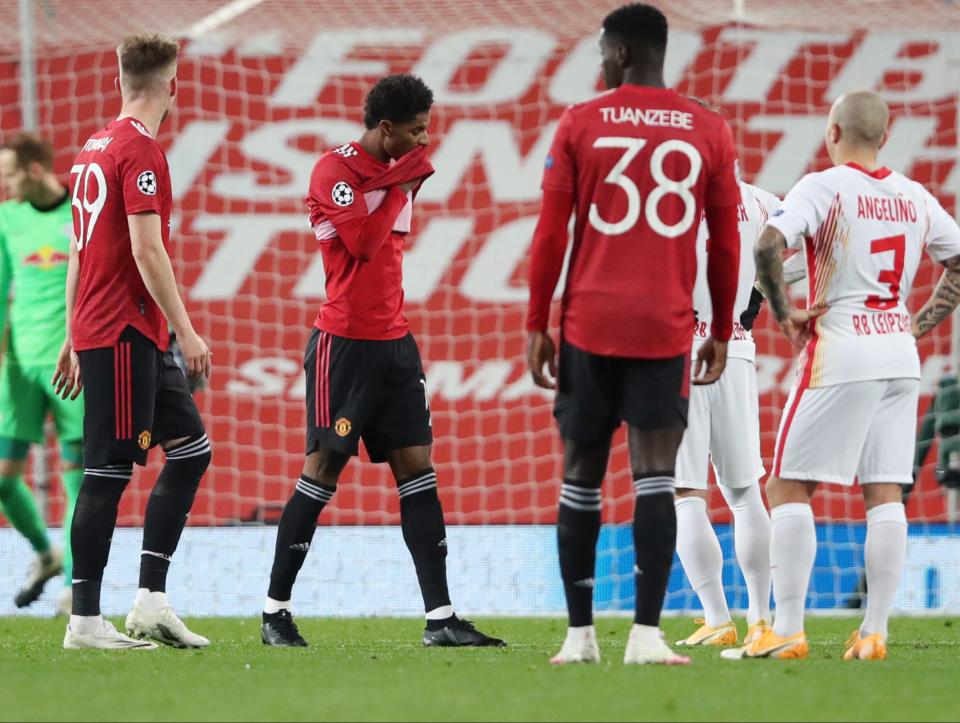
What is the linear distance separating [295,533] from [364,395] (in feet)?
1.70

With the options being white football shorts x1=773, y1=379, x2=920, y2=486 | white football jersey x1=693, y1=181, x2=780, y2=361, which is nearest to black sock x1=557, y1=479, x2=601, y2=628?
white football shorts x1=773, y1=379, x2=920, y2=486

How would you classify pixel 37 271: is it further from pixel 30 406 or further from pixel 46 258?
pixel 30 406

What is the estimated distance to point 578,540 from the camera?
14.2 feet

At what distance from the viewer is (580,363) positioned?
14.0 feet

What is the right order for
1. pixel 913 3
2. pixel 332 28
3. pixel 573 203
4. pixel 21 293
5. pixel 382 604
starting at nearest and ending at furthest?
pixel 573 203 → pixel 21 293 → pixel 382 604 → pixel 913 3 → pixel 332 28

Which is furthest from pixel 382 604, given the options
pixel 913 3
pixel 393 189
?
pixel 913 3

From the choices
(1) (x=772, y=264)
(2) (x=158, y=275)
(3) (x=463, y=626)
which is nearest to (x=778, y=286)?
(1) (x=772, y=264)

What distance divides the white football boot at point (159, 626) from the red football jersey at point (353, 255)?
1096 mm

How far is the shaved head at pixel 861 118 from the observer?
4.94 meters

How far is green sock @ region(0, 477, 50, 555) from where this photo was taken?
741 centimetres

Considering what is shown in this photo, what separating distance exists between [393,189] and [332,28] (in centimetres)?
685

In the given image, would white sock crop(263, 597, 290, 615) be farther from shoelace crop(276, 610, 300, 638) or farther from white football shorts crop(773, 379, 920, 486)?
white football shorts crop(773, 379, 920, 486)

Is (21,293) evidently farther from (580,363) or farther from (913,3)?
(913,3)

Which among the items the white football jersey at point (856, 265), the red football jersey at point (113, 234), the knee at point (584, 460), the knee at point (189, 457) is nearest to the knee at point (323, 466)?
the knee at point (189, 457)
